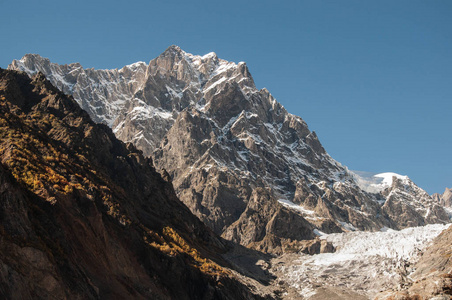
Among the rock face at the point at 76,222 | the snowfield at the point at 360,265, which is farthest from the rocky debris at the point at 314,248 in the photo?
the rock face at the point at 76,222

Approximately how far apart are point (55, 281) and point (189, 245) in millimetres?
66938

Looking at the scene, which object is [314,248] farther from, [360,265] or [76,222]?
[76,222]

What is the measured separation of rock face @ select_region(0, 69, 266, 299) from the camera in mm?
54969

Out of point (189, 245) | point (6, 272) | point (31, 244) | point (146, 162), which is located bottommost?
point (6, 272)

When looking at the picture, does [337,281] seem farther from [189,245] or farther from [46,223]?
[46,223]

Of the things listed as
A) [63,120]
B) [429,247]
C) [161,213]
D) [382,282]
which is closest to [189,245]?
[161,213]

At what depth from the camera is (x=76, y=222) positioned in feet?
232

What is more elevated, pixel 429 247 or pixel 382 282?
pixel 429 247

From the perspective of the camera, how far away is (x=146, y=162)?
16025 centimetres

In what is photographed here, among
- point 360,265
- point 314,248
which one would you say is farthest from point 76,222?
point 314,248

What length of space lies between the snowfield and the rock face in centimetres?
3156

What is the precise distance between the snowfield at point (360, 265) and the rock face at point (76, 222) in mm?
31559

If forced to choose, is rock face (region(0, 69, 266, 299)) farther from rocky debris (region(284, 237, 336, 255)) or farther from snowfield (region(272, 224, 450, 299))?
rocky debris (region(284, 237, 336, 255))

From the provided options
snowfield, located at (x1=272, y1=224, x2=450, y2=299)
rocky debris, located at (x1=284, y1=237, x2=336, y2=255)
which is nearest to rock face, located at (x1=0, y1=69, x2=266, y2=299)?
snowfield, located at (x1=272, y1=224, x2=450, y2=299)
